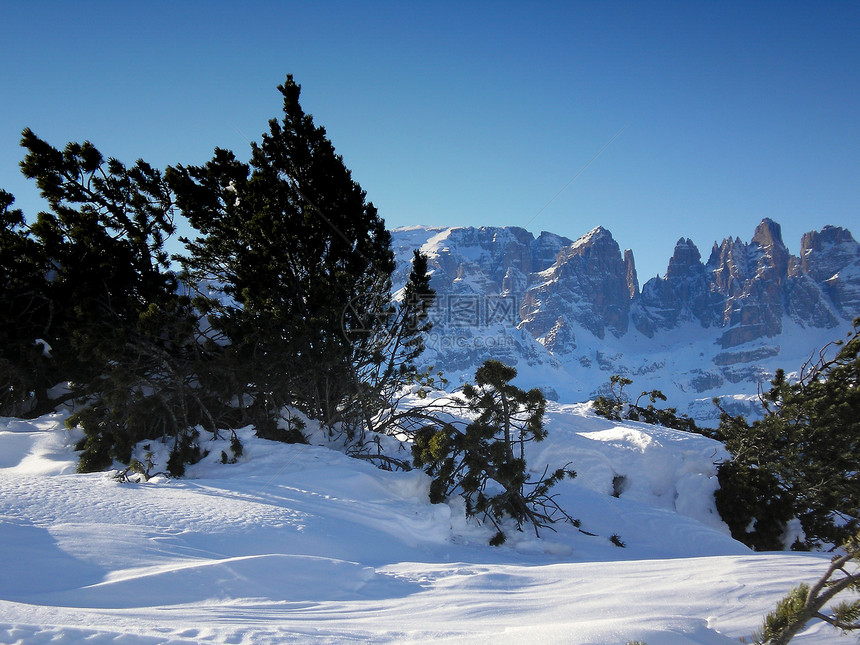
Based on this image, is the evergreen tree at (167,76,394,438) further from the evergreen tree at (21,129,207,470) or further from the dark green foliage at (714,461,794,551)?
the dark green foliage at (714,461,794,551)

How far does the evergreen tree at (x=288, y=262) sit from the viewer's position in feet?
30.9

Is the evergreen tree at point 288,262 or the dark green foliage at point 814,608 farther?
Answer: the evergreen tree at point 288,262

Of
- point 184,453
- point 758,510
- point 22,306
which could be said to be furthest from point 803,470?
point 22,306

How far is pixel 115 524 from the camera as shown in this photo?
4973mm

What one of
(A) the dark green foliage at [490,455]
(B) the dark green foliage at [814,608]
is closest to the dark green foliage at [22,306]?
(A) the dark green foliage at [490,455]

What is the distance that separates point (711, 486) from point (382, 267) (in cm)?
895

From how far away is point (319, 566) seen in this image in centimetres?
455

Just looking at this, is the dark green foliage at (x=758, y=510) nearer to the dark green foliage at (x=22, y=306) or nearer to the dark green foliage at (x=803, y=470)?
the dark green foliage at (x=803, y=470)

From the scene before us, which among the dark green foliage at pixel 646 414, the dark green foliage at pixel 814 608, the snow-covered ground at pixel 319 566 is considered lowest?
the snow-covered ground at pixel 319 566

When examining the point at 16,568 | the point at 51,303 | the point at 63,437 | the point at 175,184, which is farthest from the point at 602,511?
the point at 51,303

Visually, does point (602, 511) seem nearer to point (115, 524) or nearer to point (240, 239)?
point (115, 524)

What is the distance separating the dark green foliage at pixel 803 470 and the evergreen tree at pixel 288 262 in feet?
28.4

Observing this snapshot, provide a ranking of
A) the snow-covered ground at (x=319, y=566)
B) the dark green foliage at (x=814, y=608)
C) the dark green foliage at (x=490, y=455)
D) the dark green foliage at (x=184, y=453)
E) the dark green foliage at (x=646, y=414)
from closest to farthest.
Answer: the dark green foliage at (x=814, y=608) < the snow-covered ground at (x=319, y=566) < the dark green foliage at (x=490, y=455) < the dark green foliage at (x=184, y=453) < the dark green foliage at (x=646, y=414)

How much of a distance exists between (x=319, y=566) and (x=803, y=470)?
34.4ft
